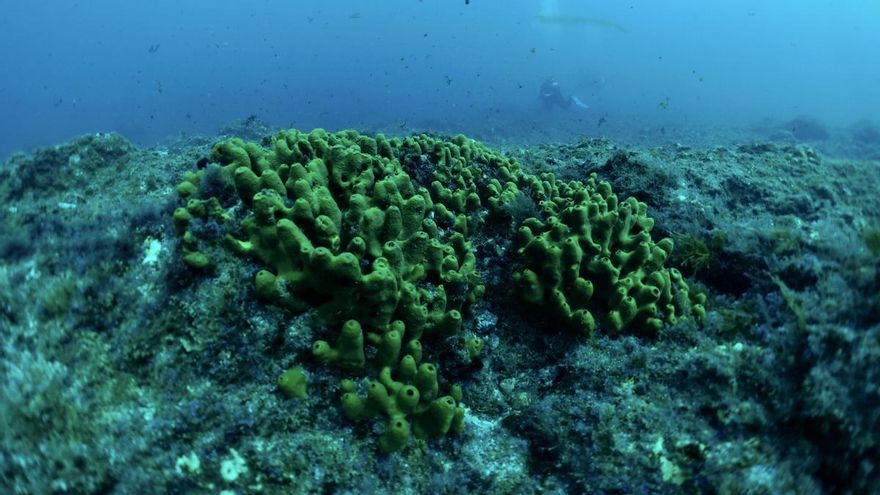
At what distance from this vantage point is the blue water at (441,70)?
138 feet

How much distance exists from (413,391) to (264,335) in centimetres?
91

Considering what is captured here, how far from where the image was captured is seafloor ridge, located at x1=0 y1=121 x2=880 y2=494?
2.37 m

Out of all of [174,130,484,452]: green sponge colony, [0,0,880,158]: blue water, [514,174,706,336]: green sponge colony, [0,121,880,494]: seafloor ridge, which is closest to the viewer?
[0,121,880,494]: seafloor ridge

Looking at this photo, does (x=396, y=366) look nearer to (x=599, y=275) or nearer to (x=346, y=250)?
(x=346, y=250)

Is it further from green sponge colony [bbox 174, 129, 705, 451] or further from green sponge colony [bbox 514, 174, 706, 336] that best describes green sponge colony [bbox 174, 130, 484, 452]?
green sponge colony [bbox 514, 174, 706, 336]

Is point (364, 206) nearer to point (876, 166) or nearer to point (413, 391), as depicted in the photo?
point (413, 391)

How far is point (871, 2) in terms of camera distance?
18612 cm

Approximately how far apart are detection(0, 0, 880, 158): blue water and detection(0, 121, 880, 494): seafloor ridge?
19090mm

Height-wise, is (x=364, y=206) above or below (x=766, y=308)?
above

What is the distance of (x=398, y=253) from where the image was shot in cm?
303

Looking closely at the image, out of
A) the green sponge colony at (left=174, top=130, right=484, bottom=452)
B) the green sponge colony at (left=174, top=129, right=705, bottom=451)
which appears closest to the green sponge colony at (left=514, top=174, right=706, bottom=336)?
the green sponge colony at (left=174, top=129, right=705, bottom=451)

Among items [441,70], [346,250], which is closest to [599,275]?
[346,250]

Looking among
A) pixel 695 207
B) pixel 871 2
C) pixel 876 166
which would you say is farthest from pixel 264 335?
pixel 871 2

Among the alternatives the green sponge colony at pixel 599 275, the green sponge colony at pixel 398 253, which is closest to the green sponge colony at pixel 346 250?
the green sponge colony at pixel 398 253
